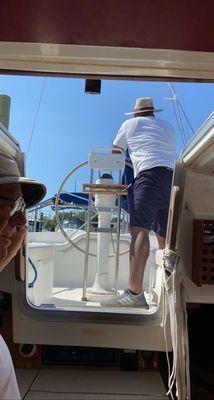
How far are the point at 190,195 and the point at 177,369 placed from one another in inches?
34.4

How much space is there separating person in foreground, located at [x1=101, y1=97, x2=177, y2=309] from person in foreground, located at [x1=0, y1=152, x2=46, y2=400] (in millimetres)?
1627

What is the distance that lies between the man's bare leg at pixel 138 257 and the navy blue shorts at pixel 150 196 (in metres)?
0.05

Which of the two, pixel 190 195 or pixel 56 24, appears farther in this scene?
pixel 190 195

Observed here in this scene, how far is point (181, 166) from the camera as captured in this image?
2.21 metres

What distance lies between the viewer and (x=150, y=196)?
8.25 ft

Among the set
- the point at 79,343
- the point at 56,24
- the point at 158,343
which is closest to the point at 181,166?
the point at 158,343

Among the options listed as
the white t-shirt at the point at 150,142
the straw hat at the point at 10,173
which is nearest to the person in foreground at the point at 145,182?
the white t-shirt at the point at 150,142

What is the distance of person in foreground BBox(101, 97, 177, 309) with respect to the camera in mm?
2510

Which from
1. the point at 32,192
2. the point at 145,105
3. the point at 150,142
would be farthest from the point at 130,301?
the point at 32,192

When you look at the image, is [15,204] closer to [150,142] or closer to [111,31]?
[111,31]

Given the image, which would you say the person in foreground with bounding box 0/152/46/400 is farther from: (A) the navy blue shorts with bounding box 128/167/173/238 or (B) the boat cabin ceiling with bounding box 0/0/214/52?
(A) the navy blue shorts with bounding box 128/167/173/238

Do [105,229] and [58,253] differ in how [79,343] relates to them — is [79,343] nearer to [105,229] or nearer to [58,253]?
[105,229]

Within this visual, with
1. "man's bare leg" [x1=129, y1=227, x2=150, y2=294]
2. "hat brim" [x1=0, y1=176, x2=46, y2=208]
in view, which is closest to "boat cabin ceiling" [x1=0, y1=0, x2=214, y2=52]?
"hat brim" [x1=0, y1=176, x2=46, y2=208]

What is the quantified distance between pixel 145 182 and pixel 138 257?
1.50 feet
